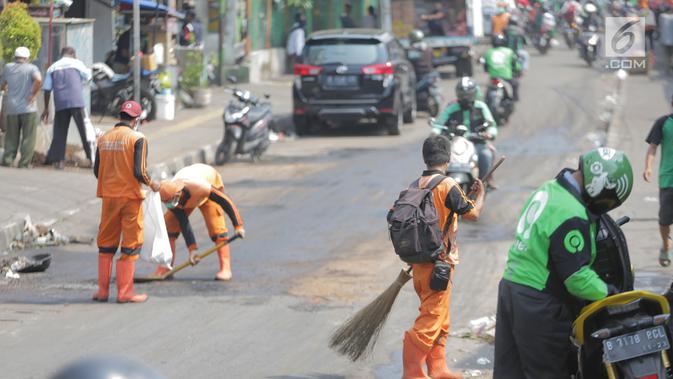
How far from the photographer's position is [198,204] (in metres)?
10.8

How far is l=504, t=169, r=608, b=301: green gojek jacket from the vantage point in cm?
566

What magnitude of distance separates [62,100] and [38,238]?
164 inches

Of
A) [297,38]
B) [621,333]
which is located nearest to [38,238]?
[621,333]

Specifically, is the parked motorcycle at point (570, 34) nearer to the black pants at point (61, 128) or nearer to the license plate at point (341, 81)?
the license plate at point (341, 81)

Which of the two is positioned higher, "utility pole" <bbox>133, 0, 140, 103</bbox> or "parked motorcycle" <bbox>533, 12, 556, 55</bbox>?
Result: "parked motorcycle" <bbox>533, 12, 556, 55</bbox>

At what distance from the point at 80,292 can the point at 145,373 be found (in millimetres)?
7285

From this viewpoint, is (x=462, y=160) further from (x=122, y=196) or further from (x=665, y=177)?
(x=122, y=196)

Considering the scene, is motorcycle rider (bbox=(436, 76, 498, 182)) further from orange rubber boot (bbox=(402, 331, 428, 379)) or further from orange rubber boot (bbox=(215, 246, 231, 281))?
orange rubber boot (bbox=(402, 331, 428, 379))

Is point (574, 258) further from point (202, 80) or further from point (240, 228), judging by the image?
point (202, 80)

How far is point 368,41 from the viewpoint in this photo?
2233cm

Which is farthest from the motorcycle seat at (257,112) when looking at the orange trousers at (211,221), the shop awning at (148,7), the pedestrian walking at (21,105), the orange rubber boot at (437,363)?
the orange rubber boot at (437,363)

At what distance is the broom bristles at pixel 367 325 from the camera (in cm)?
811

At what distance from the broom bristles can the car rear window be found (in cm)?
1418

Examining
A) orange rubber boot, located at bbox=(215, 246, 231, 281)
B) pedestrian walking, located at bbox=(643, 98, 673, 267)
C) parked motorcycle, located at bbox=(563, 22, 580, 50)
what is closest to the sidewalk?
orange rubber boot, located at bbox=(215, 246, 231, 281)
